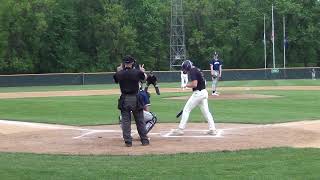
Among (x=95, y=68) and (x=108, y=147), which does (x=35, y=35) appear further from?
(x=108, y=147)

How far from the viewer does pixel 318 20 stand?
75.8 m

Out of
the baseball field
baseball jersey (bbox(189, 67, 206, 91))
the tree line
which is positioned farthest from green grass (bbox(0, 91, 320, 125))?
the tree line

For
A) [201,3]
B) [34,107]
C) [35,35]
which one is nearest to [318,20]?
[201,3]

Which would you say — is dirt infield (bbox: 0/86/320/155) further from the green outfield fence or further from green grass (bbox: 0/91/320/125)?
the green outfield fence

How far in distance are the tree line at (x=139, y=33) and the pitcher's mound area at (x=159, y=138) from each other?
167 feet

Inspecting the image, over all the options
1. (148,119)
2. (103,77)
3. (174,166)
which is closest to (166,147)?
(148,119)

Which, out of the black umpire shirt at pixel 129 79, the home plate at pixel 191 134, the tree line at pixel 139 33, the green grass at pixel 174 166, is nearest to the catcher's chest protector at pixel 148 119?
the home plate at pixel 191 134

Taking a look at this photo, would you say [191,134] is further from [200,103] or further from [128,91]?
[128,91]

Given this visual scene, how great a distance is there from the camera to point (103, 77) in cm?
5281

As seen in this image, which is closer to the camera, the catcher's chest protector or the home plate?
the catcher's chest protector

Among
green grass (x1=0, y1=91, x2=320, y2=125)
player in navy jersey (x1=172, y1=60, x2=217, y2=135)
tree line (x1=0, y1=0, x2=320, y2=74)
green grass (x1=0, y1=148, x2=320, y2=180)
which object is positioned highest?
tree line (x1=0, y1=0, x2=320, y2=74)

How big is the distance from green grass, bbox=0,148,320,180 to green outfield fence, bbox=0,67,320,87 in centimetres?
4112

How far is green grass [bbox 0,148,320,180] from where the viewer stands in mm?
8367

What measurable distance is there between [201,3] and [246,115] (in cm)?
5887
